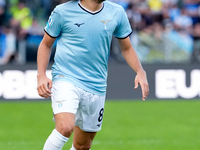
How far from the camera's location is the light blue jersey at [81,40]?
482cm

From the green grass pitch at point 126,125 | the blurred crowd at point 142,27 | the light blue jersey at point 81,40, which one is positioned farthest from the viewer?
the blurred crowd at point 142,27

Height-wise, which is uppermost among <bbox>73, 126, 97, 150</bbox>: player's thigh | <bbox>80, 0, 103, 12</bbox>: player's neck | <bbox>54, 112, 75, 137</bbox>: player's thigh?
<bbox>80, 0, 103, 12</bbox>: player's neck

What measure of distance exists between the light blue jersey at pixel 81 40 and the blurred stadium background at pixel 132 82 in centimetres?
265

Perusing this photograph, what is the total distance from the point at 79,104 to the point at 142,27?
10.2m

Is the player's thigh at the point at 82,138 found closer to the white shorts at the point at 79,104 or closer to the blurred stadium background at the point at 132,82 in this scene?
the white shorts at the point at 79,104

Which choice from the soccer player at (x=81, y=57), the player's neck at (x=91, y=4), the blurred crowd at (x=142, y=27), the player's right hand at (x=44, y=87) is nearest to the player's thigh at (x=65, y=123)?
the soccer player at (x=81, y=57)

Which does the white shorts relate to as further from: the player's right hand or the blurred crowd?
the blurred crowd

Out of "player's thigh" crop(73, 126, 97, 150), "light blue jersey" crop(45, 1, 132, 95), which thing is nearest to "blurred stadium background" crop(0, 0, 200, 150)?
"player's thigh" crop(73, 126, 97, 150)

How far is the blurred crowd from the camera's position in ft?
42.7

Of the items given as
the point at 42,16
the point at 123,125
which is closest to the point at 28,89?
the point at 123,125

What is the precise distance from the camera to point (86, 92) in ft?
16.2

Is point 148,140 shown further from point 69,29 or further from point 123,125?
point 69,29

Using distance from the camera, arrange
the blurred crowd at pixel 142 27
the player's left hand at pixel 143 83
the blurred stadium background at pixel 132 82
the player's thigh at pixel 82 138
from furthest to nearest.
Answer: the blurred crowd at pixel 142 27, the blurred stadium background at pixel 132 82, the player's thigh at pixel 82 138, the player's left hand at pixel 143 83

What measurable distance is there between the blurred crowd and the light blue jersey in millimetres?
7978
